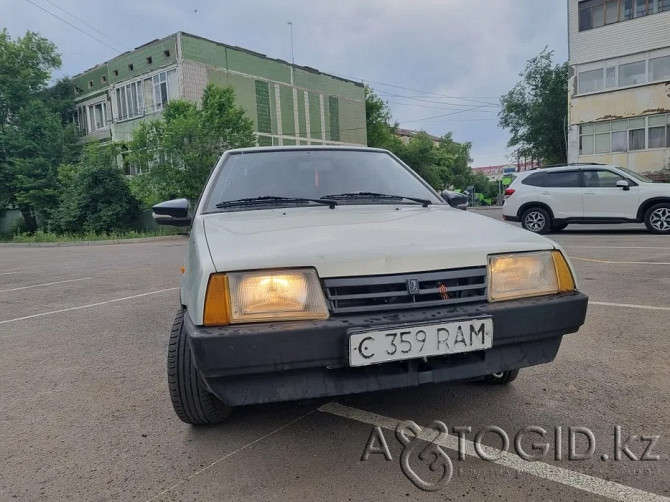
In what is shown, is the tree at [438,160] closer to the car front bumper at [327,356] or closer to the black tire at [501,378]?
the black tire at [501,378]

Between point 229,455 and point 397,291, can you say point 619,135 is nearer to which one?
point 397,291

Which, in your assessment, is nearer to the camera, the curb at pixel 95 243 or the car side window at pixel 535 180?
the car side window at pixel 535 180

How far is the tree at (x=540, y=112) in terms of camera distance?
1061 inches

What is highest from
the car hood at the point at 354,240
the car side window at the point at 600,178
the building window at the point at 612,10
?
the building window at the point at 612,10

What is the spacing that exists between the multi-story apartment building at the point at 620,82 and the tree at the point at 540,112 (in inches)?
185

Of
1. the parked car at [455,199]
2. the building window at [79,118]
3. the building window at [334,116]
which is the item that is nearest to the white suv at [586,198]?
the parked car at [455,199]

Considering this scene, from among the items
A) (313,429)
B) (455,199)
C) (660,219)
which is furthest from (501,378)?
(660,219)

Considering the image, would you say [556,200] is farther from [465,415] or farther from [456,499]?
[456,499]

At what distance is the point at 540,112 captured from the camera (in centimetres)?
2716

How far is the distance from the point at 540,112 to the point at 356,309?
28.8 metres

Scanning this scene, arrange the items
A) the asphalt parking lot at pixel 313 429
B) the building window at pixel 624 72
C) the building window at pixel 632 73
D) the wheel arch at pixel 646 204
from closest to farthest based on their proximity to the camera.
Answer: the asphalt parking lot at pixel 313 429
the wheel arch at pixel 646 204
the building window at pixel 624 72
the building window at pixel 632 73

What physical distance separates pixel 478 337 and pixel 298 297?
0.73 meters

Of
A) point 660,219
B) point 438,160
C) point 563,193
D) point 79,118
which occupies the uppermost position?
point 79,118

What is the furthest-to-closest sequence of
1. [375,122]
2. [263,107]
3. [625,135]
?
1. [375,122]
2. [263,107]
3. [625,135]
